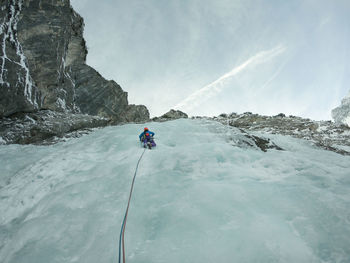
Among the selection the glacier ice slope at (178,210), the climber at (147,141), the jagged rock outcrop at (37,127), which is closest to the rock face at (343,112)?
the climber at (147,141)

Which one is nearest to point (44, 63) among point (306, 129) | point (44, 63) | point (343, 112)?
point (44, 63)

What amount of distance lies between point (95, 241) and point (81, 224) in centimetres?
47

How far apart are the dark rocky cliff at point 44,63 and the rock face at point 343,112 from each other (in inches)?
4525

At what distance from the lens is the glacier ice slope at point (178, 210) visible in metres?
2.16

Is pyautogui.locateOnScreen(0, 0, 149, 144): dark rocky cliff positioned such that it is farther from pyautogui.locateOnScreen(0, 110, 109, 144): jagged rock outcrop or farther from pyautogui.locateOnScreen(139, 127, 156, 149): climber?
pyautogui.locateOnScreen(139, 127, 156, 149): climber

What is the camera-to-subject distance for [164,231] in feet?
8.15

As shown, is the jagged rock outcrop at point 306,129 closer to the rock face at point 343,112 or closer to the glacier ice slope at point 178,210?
the glacier ice slope at point 178,210

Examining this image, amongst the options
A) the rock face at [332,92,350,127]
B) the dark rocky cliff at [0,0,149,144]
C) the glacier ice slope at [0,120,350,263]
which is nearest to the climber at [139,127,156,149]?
the glacier ice slope at [0,120,350,263]

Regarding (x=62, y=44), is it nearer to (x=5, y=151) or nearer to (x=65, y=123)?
(x=65, y=123)

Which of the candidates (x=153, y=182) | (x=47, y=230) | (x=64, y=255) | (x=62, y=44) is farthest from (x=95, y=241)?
(x=62, y=44)

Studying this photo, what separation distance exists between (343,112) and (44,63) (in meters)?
127

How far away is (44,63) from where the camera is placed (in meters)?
12.7

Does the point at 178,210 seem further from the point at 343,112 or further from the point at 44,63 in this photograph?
the point at 343,112

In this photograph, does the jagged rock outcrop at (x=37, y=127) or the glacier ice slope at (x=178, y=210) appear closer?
the glacier ice slope at (x=178, y=210)
